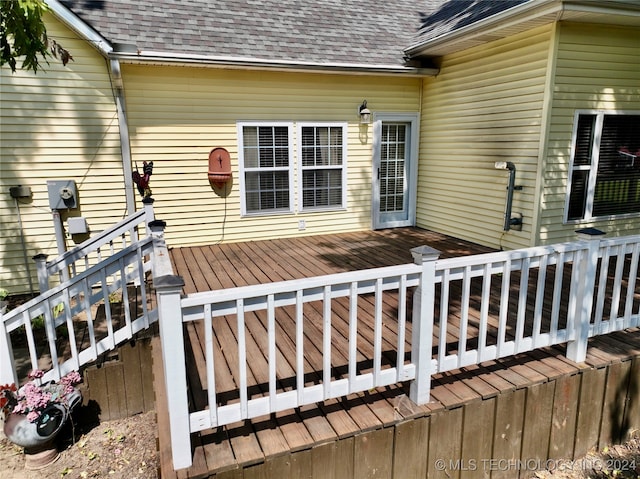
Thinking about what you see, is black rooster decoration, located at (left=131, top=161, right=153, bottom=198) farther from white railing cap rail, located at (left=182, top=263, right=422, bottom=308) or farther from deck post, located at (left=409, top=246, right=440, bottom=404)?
deck post, located at (left=409, top=246, right=440, bottom=404)

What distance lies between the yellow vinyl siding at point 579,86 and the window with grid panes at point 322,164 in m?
3.15

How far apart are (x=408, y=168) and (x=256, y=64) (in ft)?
10.7

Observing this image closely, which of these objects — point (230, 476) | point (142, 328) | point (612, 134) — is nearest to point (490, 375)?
point (230, 476)

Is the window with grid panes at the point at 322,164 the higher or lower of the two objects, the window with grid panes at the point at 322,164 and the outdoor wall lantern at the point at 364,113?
the lower

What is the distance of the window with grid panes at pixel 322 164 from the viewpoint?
22.6ft

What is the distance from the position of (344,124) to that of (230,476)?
→ 5904 mm

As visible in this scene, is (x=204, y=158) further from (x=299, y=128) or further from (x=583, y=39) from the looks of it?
(x=583, y=39)

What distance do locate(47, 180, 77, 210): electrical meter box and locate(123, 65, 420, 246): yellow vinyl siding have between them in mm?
891

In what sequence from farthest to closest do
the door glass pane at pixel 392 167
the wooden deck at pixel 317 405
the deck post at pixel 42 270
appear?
the door glass pane at pixel 392 167 < the deck post at pixel 42 270 < the wooden deck at pixel 317 405

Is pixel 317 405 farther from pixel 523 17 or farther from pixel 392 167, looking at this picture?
pixel 392 167

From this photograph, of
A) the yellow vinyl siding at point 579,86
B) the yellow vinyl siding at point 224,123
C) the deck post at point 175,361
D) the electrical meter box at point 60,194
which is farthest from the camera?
the yellow vinyl siding at point 224,123

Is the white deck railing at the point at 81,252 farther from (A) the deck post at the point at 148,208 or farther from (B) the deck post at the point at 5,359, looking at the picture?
(B) the deck post at the point at 5,359

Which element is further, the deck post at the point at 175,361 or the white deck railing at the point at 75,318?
the white deck railing at the point at 75,318

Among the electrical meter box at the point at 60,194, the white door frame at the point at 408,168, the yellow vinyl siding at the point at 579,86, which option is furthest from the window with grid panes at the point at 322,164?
the electrical meter box at the point at 60,194
